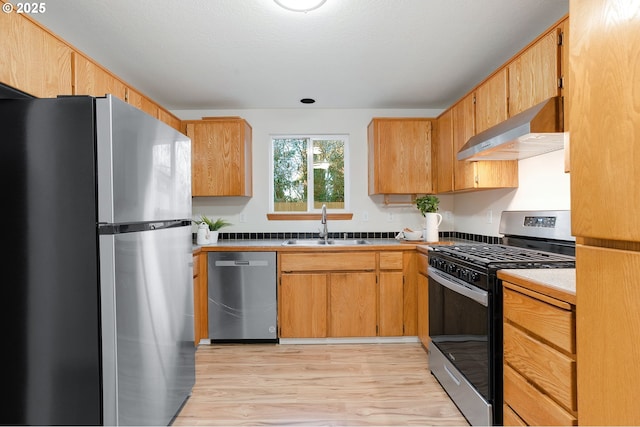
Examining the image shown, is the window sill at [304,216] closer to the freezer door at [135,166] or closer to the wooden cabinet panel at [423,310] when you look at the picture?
the wooden cabinet panel at [423,310]

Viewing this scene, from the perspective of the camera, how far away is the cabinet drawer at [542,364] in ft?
3.66

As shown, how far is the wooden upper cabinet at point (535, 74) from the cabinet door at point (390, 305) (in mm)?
1621

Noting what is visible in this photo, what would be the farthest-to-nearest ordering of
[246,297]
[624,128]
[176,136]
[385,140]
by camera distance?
[385,140] < [246,297] < [176,136] < [624,128]

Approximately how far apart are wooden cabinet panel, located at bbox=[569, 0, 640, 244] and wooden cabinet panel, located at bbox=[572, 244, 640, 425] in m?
0.08

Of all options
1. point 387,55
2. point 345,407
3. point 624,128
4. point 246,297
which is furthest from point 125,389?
point 387,55

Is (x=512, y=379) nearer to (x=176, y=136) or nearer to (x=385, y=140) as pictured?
(x=176, y=136)

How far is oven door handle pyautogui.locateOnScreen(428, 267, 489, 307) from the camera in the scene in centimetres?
163

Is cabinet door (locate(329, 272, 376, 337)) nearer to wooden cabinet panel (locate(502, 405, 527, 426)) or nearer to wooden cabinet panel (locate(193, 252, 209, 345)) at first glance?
wooden cabinet panel (locate(193, 252, 209, 345))

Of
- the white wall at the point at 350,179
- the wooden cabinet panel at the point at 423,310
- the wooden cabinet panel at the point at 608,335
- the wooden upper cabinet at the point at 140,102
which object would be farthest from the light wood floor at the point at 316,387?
the wooden upper cabinet at the point at 140,102

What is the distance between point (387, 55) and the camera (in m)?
2.36

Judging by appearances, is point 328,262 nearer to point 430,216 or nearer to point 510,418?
point 430,216

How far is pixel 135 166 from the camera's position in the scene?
1440mm

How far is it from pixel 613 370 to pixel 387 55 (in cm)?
218

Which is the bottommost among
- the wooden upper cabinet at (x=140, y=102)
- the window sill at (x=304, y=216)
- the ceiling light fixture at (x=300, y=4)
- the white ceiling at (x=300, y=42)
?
the window sill at (x=304, y=216)
